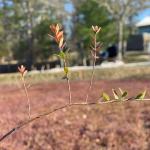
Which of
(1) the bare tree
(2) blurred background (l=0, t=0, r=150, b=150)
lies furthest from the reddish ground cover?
(1) the bare tree

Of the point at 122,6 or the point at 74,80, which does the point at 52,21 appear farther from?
the point at 74,80

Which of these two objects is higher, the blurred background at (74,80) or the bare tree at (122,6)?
the bare tree at (122,6)

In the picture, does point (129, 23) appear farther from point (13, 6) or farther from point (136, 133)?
point (136, 133)

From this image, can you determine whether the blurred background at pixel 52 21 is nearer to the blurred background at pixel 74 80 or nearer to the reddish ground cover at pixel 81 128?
the blurred background at pixel 74 80

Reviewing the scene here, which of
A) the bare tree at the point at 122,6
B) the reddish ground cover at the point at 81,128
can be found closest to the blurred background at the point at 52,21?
the bare tree at the point at 122,6

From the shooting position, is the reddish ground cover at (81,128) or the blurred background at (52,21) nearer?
the reddish ground cover at (81,128)

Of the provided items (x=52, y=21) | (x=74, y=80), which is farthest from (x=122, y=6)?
(x=74, y=80)

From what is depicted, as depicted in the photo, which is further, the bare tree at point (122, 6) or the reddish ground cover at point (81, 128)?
the bare tree at point (122, 6)

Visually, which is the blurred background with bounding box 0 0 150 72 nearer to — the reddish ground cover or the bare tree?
the bare tree

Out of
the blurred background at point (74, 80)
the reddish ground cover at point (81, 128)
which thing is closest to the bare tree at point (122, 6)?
the blurred background at point (74, 80)
